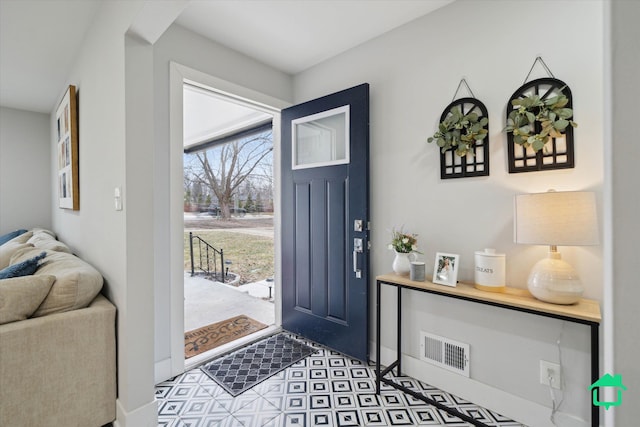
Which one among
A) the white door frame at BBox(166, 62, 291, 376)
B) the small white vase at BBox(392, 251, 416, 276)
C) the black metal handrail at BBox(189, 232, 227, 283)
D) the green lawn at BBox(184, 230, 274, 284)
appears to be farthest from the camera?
the black metal handrail at BBox(189, 232, 227, 283)

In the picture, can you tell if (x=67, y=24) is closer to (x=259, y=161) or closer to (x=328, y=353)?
(x=259, y=161)

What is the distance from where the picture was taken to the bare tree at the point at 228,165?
4.00 meters

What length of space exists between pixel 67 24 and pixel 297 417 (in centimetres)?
296

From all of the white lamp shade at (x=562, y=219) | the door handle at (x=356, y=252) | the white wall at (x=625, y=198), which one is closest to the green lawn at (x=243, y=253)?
the door handle at (x=356, y=252)

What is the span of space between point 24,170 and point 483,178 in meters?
5.28

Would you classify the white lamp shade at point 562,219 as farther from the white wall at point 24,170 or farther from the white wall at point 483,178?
the white wall at point 24,170

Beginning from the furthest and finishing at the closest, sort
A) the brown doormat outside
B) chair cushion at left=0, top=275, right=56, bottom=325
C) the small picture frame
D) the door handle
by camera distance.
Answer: the brown doormat outside, the door handle, the small picture frame, chair cushion at left=0, top=275, right=56, bottom=325

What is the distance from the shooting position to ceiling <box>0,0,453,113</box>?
184 cm

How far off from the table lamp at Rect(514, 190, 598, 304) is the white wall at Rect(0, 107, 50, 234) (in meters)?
5.33

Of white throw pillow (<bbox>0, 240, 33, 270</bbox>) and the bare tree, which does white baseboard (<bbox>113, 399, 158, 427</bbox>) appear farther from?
the bare tree

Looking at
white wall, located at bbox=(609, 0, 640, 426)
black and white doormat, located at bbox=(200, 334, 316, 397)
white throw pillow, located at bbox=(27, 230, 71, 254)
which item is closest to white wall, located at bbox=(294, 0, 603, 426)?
black and white doormat, located at bbox=(200, 334, 316, 397)

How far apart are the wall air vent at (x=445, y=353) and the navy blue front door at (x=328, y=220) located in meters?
0.42

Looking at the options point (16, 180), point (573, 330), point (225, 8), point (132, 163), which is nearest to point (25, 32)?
point (225, 8)

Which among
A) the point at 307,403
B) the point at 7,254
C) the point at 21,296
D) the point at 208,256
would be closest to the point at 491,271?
the point at 307,403
